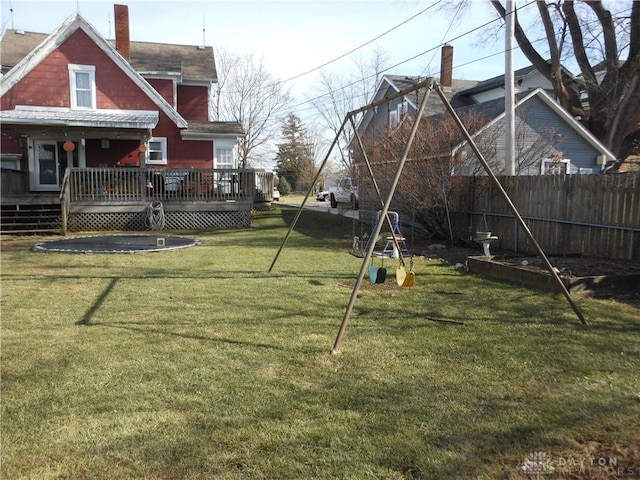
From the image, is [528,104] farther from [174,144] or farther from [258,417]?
[258,417]

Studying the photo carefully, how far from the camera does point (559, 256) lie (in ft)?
32.7

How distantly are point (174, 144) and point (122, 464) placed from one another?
21991 mm

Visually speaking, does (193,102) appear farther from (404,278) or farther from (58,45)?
(404,278)

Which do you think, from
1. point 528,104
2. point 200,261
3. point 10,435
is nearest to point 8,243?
point 200,261

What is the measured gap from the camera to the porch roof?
680 inches

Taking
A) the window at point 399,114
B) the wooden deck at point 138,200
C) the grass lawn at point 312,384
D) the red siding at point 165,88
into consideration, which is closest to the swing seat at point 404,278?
the grass lawn at point 312,384

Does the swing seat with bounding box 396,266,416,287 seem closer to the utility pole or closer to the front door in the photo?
the utility pole

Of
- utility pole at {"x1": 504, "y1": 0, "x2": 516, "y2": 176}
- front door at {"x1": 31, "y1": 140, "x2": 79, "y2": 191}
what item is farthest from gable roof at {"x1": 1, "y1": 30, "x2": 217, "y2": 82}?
utility pole at {"x1": 504, "y1": 0, "x2": 516, "y2": 176}

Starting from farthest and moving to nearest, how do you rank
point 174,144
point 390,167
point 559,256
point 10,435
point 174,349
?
1. point 174,144
2. point 390,167
3. point 559,256
4. point 174,349
5. point 10,435

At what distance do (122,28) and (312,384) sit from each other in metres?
24.4

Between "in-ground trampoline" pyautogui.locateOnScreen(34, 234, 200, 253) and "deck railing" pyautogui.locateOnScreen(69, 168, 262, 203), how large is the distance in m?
3.26

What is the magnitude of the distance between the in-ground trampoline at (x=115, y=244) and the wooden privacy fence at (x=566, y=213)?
7896mm

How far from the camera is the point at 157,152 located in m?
23.3

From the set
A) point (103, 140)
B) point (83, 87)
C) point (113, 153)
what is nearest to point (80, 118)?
point (103, 140)
